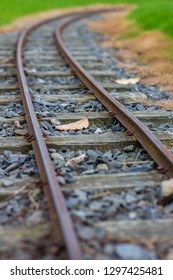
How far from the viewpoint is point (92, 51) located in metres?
11.4

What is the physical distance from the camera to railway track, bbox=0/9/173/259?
3.22 metres

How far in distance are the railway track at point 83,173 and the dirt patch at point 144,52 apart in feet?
3.46

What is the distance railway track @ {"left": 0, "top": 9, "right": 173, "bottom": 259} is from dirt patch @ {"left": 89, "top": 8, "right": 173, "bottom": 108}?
3.46 feet

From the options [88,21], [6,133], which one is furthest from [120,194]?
[88,21]

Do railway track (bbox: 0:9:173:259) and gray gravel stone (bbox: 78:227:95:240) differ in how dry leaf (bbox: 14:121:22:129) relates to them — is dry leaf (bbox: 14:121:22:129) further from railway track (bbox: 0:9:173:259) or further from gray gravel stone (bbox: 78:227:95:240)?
gray gravel stone (bbox: 78:227:95:240)

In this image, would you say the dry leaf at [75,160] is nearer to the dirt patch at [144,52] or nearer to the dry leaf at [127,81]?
the dirt patch at [144,52]

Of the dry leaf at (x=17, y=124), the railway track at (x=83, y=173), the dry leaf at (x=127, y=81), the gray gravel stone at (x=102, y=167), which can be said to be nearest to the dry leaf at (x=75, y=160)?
the railway track at (x=83, y=173)

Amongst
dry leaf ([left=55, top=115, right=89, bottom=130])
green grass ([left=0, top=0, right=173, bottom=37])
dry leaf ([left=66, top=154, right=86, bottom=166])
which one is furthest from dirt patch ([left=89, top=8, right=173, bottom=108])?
dry leaf ([left=66, top=154, right=86, bottom=166])

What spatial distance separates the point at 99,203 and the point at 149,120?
7.94 ft

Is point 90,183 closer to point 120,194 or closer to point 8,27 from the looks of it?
point 120,194

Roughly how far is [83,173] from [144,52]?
7402mm

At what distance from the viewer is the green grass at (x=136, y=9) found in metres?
13.8

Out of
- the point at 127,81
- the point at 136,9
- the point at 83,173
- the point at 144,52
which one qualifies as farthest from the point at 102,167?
the point at 136,9

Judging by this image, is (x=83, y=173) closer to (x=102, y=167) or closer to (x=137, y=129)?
(x=102, y=167)
